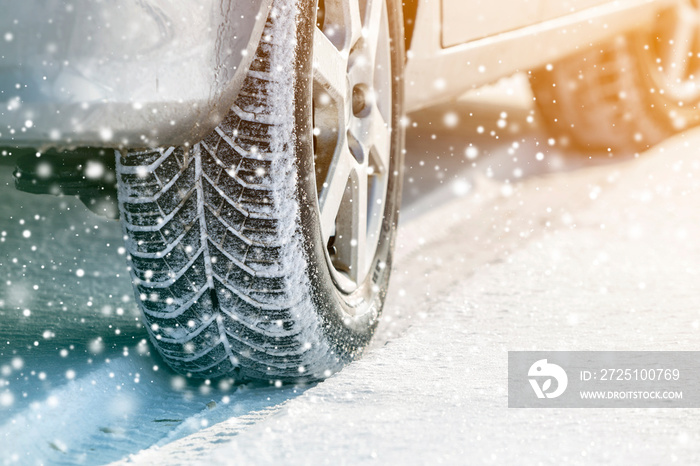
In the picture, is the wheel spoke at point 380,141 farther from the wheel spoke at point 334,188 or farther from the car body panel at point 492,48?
the car body panel at point 492,48

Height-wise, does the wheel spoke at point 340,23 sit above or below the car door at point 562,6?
above

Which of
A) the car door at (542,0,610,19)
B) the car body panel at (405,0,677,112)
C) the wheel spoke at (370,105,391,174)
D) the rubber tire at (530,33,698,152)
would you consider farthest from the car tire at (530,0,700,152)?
the wheel spoke at (370,105,391,174)

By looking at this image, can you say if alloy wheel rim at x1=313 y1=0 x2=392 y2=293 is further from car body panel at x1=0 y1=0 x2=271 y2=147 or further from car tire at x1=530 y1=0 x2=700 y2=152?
car tire at x1=530 y1=0 x2=700 y2=152

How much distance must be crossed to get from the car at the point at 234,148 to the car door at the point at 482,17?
80 mm

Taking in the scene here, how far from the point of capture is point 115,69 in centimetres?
120

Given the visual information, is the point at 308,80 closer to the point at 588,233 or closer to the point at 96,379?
the point at 96,379

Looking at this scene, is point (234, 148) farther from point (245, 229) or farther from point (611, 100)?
point (611, 100)

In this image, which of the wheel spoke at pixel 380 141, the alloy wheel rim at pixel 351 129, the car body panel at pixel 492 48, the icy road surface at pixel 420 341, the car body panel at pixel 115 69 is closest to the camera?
the car body panel at pixel 115 69

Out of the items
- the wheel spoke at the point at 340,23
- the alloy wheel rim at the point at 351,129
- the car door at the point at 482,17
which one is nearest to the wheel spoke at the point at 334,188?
the alloy wheel rim at the point at 351,129

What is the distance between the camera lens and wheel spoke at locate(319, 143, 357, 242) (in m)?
1.68

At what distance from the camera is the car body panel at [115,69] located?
1158mm

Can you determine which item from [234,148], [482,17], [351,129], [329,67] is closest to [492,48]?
[482,17]

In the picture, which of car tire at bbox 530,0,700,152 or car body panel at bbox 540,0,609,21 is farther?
car tire at bbox 530,0,700,152

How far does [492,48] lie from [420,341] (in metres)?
1.27
